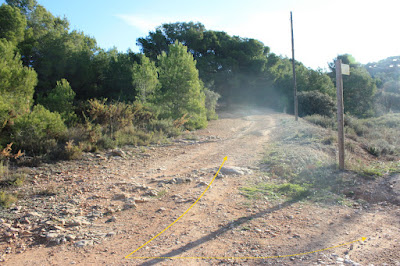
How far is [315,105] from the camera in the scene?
98.7 feet

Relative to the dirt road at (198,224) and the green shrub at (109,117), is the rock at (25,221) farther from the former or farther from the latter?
the green shrub at (109,117)

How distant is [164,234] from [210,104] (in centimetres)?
2083

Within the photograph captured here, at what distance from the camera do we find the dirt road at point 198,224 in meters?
Answer: 3.62

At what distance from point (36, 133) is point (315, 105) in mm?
27571

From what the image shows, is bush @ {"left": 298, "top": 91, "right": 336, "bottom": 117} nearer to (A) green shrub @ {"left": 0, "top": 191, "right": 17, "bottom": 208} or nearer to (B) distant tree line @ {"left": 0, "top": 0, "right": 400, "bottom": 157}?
(B) distant tree line @ {"left": 0, "top": 0, "right": 400, "bottom": 157}

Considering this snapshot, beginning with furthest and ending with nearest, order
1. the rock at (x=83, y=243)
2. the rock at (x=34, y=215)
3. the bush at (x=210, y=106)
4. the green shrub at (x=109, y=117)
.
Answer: the bush at (x=210, y=106)
the green shrub at (x=109, y=117)
the rock at (x=34, y=215)
the rock at (x=83, y=243)

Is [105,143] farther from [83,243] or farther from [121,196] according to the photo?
[83,243]

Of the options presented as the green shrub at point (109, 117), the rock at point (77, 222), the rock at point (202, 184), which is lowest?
the rock at point (77, 222)

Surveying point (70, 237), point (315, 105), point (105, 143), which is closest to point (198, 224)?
point (70, 237)

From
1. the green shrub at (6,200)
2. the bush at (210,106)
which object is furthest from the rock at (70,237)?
the bush at (210,106)

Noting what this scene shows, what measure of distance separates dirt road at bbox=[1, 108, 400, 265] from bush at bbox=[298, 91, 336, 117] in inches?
976

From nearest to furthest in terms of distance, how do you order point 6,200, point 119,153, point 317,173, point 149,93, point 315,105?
point 6,200, point 317,173, point 119,153, point 149,93, point 315,105

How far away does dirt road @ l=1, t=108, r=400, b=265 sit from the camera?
11.9 feet

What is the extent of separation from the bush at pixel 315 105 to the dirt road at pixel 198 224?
2480 centimetres
